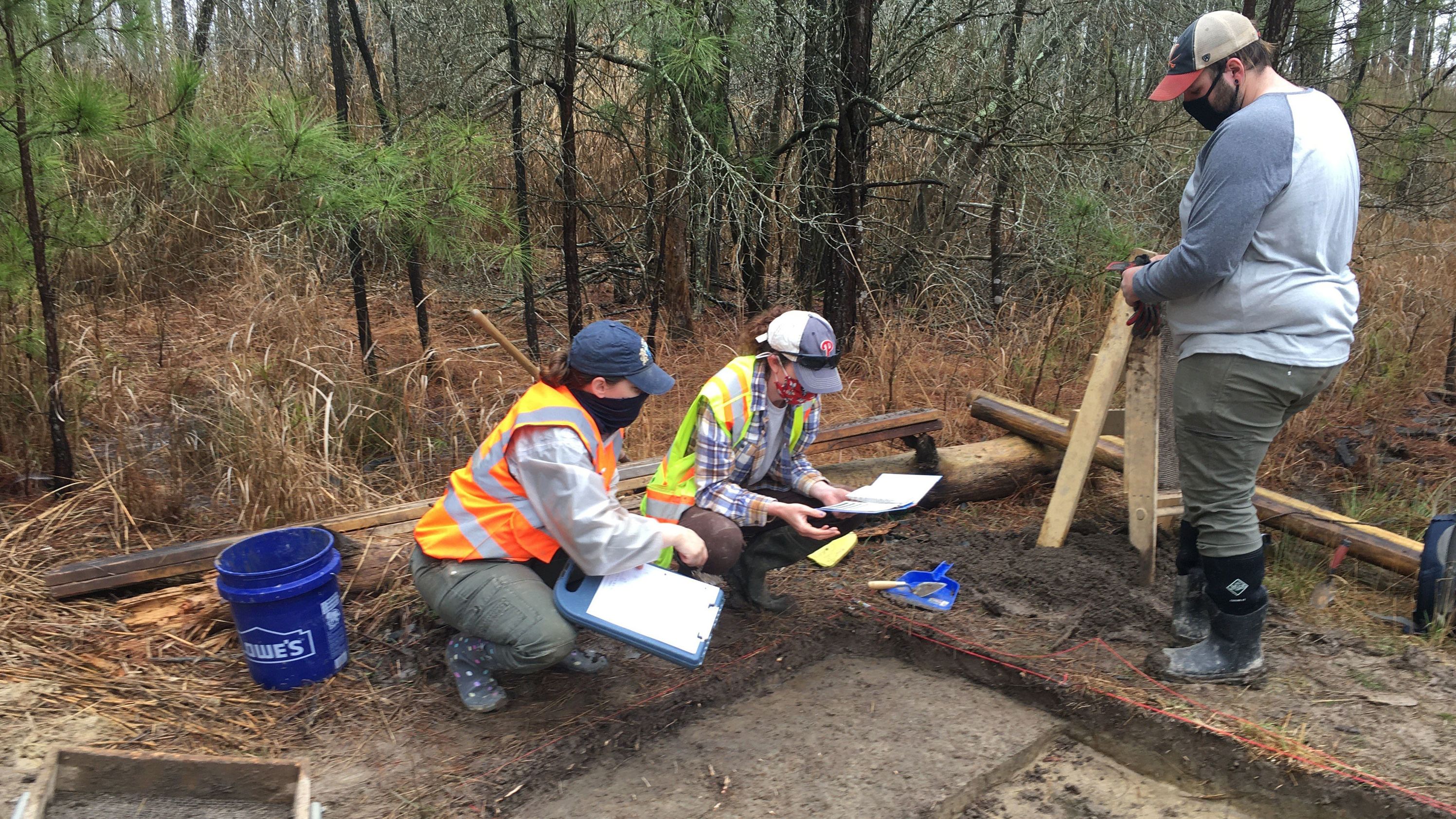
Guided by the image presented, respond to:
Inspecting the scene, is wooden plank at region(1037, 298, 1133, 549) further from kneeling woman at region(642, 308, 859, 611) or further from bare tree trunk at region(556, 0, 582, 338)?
bare tree trunk at region(556, 0, 582, 338)

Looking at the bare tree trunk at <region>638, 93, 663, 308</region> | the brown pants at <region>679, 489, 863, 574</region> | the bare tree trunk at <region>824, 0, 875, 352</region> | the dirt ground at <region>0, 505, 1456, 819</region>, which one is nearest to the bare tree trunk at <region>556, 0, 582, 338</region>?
the bare tree trunk at <region>638, 93, 663, 308</region>

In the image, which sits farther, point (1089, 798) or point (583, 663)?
point (583, 663)

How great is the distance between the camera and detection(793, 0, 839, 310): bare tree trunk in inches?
260

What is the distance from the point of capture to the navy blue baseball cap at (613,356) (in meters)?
2.88

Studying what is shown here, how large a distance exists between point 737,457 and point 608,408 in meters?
0.67

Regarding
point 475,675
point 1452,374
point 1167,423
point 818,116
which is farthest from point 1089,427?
point 1452,374

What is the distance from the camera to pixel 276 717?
303 cm

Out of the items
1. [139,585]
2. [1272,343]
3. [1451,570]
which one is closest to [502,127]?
[139,585]

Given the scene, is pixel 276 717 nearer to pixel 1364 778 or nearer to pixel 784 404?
pixel 784 404

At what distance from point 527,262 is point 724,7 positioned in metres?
2.27

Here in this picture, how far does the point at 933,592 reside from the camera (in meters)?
3.95

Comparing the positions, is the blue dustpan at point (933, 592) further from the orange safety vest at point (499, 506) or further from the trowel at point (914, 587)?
the orange safety vest at point (499, 506)

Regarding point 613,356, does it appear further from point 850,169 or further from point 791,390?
point 850,169

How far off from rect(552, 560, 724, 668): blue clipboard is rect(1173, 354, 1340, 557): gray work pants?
5.36 feet
